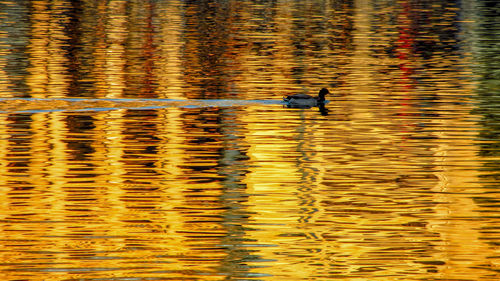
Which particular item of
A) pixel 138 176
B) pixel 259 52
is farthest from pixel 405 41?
pixel 138 176

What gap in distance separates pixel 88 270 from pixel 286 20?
66.6 metres

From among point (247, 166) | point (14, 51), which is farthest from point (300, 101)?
point (14, 51)

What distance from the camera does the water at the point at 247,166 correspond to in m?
A: 15.5

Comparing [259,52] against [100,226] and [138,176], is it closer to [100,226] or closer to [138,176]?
[138,176]

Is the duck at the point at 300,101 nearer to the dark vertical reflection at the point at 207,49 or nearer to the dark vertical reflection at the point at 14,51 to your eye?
the dark vertical reflection at the point at 207,49

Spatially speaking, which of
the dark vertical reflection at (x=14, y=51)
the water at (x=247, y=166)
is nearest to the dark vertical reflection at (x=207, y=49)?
the water at (x=247, y=166)

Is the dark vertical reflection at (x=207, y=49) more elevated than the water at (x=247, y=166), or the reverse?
the water at (x=247, y=166)

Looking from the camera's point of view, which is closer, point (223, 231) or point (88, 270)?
point (88, 270)

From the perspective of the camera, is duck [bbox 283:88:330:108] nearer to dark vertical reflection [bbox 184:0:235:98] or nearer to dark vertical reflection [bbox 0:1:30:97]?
dark vertical reflection [bbox 184:0:235:98]

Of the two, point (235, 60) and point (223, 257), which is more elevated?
point (223, 257)

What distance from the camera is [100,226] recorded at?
1727 centimetres

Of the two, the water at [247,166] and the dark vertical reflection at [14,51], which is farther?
the dark vertical reflection at [14,51]

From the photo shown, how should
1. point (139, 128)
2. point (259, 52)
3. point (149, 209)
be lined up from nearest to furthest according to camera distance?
point (149, 209) < point (139, 128) < point (259, 52)

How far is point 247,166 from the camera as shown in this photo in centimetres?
2241
